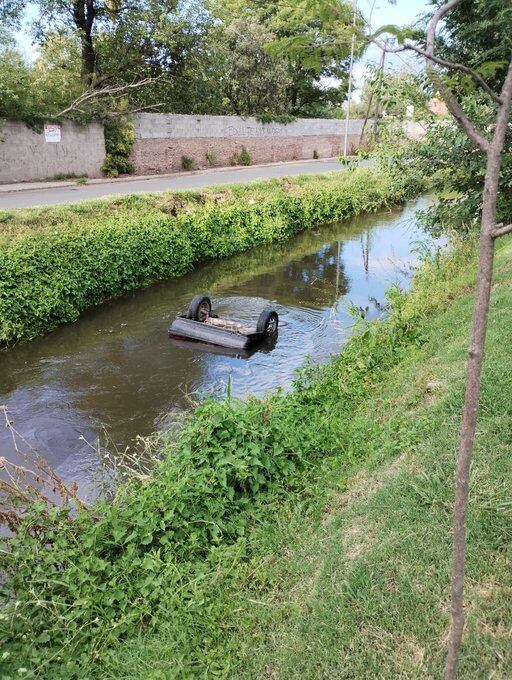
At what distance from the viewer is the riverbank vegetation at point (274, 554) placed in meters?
2.89

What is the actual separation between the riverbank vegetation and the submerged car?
3.47 metres

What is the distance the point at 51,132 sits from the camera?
18.9 meters

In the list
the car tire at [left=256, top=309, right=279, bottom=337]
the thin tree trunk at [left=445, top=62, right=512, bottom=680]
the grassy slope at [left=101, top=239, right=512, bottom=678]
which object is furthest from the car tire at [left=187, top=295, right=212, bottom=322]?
the thin tree trunk at [left=445, top=62, right=512, bottom=680]

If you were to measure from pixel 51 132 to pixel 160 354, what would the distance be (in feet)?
43.3

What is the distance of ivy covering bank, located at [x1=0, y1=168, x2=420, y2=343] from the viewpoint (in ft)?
30.8

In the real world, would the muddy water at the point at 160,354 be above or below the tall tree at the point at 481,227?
below

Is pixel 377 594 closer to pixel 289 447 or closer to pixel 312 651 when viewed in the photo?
pixel 312 651

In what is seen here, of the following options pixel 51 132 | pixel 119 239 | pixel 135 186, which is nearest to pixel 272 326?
pixel 119 239

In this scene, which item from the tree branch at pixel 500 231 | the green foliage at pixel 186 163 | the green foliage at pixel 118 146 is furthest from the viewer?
the green foliage at pixel 186 163

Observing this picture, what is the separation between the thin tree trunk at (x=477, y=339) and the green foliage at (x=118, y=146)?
20.8 metres

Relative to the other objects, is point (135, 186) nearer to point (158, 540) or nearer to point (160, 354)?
point (160, 354)

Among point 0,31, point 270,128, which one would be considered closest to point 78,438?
point 0,31

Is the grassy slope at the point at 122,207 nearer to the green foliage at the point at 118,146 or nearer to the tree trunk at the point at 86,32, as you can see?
the green foliage at the point at 118,146

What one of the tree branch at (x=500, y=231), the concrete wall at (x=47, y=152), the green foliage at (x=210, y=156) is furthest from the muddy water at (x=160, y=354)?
the green foliage at (x=210, y=156)
